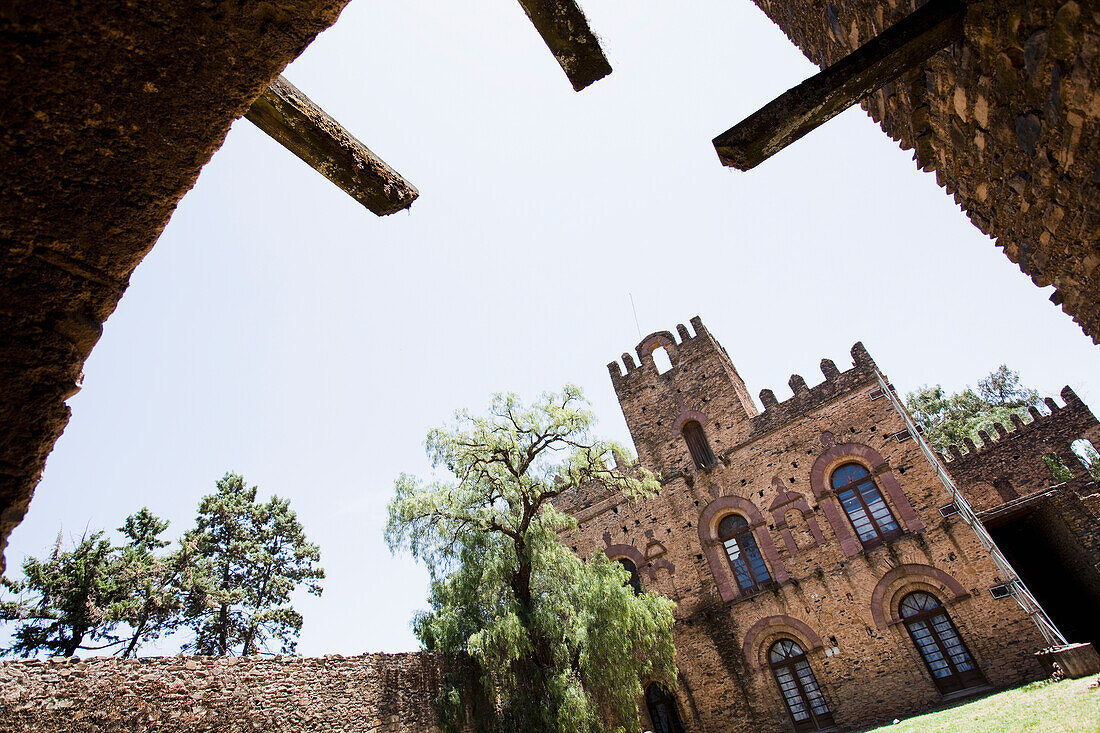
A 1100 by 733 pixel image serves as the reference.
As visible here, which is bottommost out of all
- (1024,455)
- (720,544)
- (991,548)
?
(991,548)

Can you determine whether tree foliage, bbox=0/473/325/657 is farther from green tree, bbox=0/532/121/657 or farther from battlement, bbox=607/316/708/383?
battlement, bbox=607/316/708/383

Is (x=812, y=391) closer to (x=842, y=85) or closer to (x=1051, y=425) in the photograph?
(x=1051, y=425)

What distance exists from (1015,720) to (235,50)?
11.3 metres

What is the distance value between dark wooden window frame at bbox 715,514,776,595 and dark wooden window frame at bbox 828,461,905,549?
90.4 inches

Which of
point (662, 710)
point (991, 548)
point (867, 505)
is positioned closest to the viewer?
point (991, 548)

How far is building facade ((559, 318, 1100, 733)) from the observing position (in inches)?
472

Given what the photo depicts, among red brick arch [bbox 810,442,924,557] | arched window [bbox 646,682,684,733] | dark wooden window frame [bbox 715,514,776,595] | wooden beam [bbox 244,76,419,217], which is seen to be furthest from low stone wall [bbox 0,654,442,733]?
red brick arch [bbox 810,442,924,557]

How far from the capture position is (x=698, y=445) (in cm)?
1689

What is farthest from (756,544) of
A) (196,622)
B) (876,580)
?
(196,622)

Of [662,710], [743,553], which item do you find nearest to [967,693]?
[743,553]

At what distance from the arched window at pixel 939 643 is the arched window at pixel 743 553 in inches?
123

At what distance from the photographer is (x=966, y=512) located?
12328mm

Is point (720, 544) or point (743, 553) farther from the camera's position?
point (720, 544)

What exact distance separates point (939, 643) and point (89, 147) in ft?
51.4
